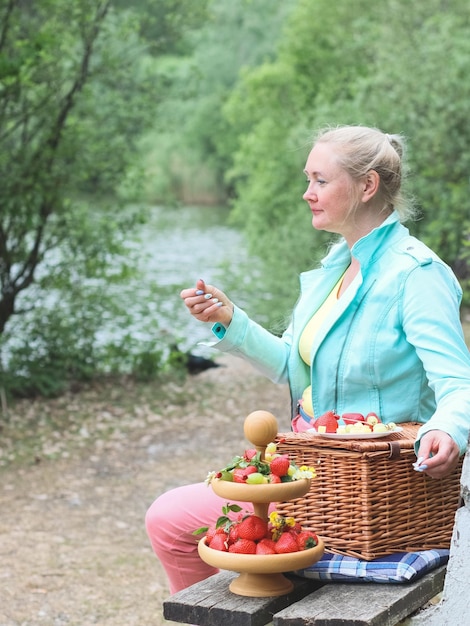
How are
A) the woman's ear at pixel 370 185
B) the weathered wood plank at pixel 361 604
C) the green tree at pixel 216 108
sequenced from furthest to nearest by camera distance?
the green tree at pixel 216 108 → the woman's ear at pixel 370 185 → the weathered wood plank at pixel 361 604

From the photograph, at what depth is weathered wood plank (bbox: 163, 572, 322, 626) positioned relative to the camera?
7.91 feet

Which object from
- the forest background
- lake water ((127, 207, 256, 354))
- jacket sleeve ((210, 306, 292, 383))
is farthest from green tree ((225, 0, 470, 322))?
jacket sleeve ((210, 306, 292, 383))

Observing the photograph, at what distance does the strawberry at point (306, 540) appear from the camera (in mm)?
2449

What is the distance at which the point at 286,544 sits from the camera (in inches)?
95.5

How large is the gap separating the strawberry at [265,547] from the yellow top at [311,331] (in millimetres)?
612

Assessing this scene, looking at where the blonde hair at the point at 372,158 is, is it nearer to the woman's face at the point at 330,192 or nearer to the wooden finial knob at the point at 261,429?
the woman's face at the point at 330,192

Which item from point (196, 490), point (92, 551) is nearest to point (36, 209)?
point (92, 551)

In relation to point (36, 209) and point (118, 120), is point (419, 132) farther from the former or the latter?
point (36, 209)

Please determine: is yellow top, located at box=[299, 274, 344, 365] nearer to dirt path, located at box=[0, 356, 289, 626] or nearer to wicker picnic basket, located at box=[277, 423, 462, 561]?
wicker picnic basket, located at box=[277, 423, 462, 561]

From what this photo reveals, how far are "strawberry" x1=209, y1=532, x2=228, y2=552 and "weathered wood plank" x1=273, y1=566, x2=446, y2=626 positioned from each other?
0.68 feet

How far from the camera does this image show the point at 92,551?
5.69 m

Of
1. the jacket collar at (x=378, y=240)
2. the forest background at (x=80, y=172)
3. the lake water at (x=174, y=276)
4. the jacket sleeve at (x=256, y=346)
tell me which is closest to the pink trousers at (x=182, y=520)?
the jacket sleeve at (x=256, y=346)

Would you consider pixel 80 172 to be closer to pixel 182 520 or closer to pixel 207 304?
pixel 207 304

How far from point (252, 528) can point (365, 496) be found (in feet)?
0.95
